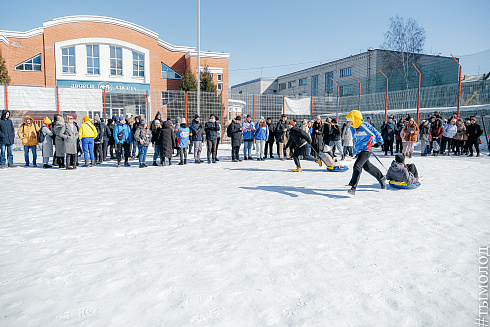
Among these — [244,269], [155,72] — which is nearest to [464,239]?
[244,269]

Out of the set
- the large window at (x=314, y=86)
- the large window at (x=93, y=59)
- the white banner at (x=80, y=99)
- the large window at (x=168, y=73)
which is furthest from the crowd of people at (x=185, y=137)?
the large window at (x=314, y=86)

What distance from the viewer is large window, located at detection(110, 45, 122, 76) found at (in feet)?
98.5

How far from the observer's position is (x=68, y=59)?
28.7 meters

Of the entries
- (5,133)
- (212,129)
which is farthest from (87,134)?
(212,129)

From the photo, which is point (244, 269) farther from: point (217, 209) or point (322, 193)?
point (322, 193)

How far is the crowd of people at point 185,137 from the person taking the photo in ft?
33.8

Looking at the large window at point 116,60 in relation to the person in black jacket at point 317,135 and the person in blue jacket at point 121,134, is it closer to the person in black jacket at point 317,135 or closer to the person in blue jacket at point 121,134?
the person in blue jacket at point 121,134

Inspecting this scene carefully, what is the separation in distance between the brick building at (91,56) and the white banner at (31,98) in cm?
988

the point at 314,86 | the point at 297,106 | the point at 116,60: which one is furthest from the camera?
the point at 314,86

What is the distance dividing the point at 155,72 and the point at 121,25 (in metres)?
5.01

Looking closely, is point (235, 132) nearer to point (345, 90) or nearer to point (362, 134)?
point (362, 134)

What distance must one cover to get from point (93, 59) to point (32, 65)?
192 inches

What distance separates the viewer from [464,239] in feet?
13.2

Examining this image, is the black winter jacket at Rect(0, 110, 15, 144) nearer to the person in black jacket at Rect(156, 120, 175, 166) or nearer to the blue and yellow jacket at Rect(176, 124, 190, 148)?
the person in black jacket at Rect(156, 120, 175, 166)
